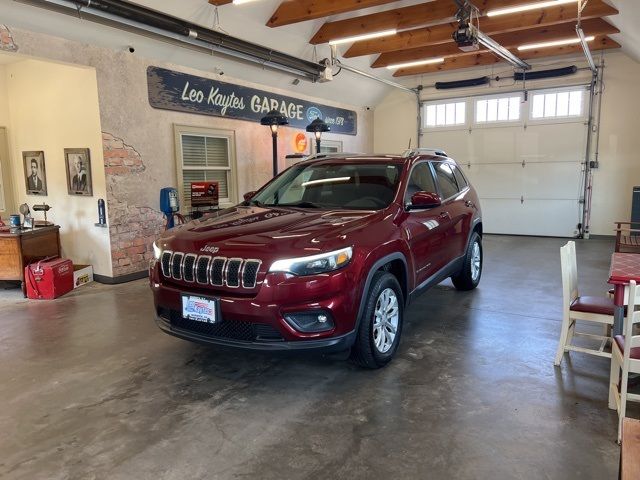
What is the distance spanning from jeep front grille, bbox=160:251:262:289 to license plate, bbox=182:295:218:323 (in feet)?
0.35

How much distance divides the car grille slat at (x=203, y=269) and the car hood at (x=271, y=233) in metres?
0.05

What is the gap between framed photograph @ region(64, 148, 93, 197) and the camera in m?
5.86

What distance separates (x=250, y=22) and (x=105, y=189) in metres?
3.11

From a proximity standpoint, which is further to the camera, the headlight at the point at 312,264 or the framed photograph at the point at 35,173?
the framed photograph at the point at 35,173

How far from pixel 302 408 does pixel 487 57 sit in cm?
923

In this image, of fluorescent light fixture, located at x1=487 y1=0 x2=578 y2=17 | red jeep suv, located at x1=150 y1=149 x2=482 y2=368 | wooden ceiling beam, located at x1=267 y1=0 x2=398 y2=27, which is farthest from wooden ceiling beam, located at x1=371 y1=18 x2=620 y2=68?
red jeep suv, located at x1=150 y1=149 x2=482 y2=368

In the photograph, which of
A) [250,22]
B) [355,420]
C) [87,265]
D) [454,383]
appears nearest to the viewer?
[355,420]

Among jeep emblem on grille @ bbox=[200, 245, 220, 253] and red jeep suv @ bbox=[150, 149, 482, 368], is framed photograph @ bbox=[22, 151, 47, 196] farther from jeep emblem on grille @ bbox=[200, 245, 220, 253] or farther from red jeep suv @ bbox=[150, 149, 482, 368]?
jeep emblem on grille @ bbox=[200, 245, 220, 253]

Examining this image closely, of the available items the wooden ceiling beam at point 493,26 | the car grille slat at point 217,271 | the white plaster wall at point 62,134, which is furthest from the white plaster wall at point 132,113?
the car grille slat at point 217,271

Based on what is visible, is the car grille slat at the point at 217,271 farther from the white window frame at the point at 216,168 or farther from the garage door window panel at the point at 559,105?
the garage door window panel at the point at 559,105

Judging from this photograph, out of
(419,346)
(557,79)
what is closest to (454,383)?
(419,346)

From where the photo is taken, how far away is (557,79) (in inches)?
374

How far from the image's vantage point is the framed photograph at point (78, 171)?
231 inches

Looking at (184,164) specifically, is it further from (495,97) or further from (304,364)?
(495,97)
